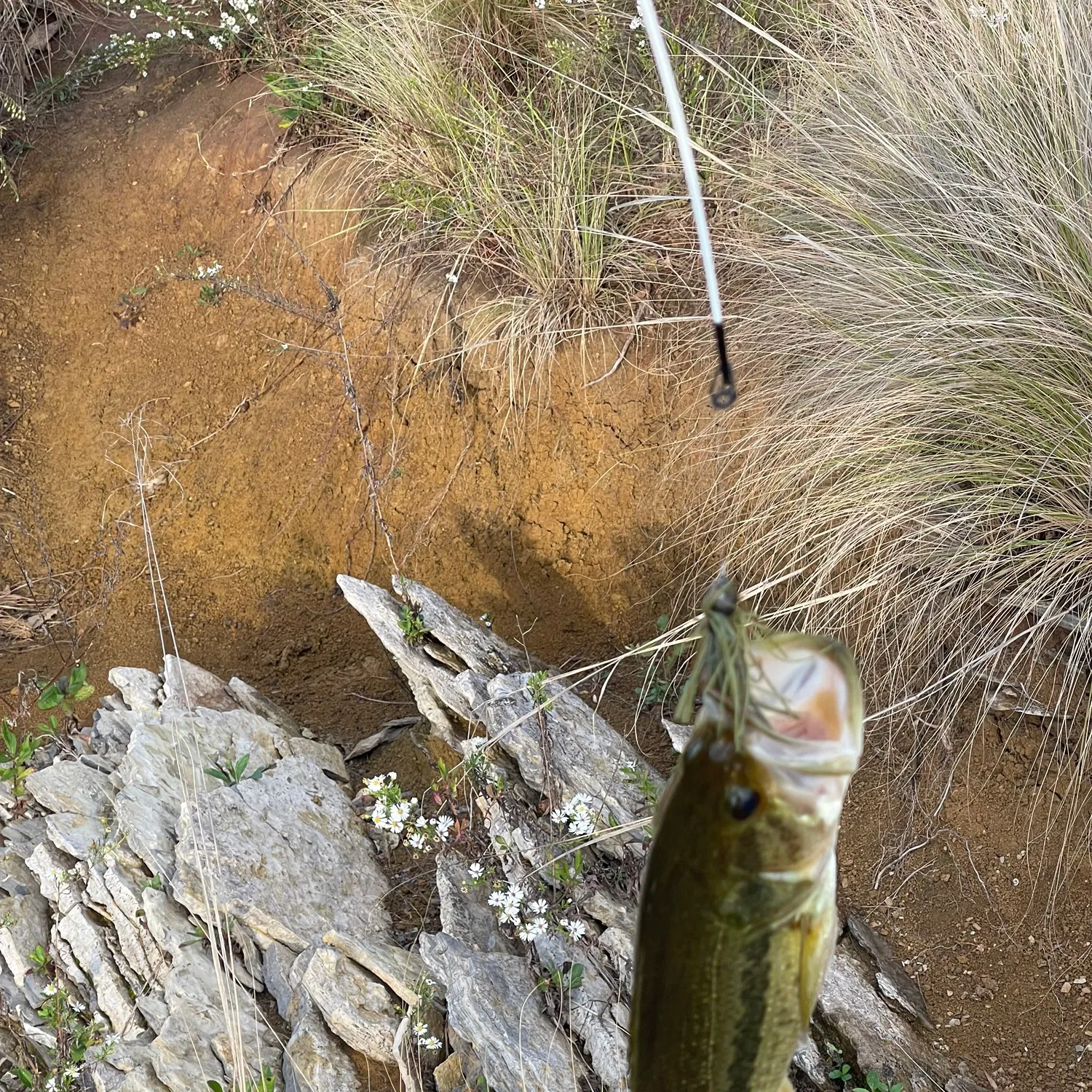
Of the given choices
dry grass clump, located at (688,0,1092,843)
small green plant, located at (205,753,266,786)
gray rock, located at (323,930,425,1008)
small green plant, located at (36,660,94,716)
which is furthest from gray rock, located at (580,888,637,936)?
small green plant, located at (36,660,94,716)

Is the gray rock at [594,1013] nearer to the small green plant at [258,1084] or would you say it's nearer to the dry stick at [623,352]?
the small green plant at [258,1084]

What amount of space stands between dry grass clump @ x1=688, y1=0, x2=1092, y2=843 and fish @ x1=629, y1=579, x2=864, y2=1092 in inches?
74.8

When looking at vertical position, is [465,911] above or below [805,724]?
below

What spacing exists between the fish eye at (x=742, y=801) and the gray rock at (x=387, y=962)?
176 centimetres

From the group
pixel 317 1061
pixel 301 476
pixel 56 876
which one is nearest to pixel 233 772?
pixel 56 876

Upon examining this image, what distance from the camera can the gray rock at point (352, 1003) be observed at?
2.36m

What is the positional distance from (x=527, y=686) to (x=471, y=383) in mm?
1676

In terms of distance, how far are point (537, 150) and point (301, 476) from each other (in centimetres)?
163

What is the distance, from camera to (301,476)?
4352 mm

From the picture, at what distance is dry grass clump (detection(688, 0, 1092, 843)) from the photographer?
2.72m

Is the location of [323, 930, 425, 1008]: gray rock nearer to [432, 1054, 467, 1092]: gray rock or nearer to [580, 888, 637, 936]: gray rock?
[432, 1054, 467, 1092]: gray rock

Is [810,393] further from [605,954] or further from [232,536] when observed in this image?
[232,536]

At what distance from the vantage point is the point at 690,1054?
0.94m

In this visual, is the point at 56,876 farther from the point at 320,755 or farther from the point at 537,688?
the point at 537,688
